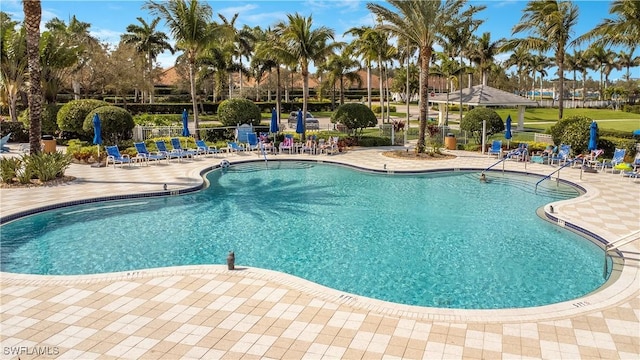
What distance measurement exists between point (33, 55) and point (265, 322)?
1493 centimetres

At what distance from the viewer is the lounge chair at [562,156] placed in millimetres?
20344

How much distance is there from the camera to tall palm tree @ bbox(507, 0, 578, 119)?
32.9 metres

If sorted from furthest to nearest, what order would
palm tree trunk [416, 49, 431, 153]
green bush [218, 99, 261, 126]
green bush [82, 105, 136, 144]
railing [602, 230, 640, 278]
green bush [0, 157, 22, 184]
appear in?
green bush [218, 99, 261, 126] → green bush [82, 105, 136, 144] → palm tree trunk [416, 49, 431, 153] → green bush [0, 157, 22, 184] → railing [602, 230, 640, 278]

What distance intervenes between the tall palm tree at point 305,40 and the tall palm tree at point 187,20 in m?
4.48

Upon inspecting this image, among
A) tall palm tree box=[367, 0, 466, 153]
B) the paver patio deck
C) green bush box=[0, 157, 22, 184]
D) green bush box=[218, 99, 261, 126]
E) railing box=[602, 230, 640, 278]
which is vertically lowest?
the paver patio deck

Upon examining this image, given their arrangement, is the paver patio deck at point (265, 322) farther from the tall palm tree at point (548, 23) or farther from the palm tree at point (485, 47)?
the palm tree at point (485, 47)

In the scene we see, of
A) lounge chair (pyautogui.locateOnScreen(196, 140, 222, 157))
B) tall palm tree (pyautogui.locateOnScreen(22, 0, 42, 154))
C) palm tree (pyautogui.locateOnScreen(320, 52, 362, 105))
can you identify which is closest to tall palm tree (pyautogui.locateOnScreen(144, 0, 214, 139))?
lounge chair (pyautogui.locateOnScreen(196, 140, 222, 157))

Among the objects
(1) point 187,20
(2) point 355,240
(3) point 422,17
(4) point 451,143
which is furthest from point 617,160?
(1) point 187,20

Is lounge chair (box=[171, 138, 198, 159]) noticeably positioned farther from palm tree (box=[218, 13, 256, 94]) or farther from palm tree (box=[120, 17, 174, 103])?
palm tree (box=[120, 17, 174, 103])

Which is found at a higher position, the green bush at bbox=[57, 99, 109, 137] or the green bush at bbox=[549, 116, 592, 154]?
the green bush at bbox=[57, 99, 109, 137]

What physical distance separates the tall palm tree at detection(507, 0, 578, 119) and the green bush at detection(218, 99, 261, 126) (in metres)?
19.5

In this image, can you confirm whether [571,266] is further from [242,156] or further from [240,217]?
[242,156]

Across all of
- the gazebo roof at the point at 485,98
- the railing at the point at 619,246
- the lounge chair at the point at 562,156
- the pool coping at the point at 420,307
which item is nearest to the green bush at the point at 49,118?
the pool coping at the point at 420,307

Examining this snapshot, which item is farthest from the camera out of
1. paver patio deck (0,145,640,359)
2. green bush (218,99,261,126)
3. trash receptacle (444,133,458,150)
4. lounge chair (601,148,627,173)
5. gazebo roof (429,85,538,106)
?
gazebo roof (429,85,538,106)
